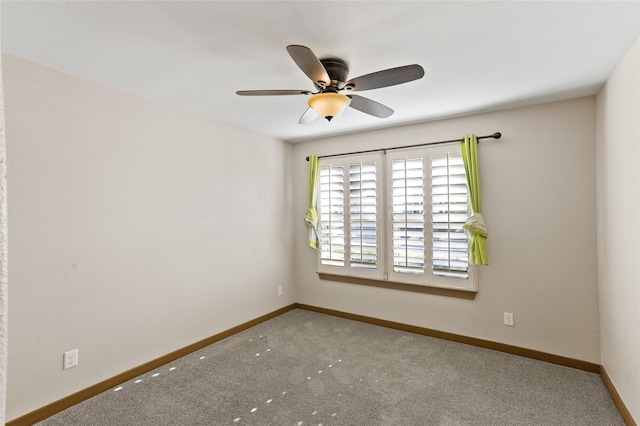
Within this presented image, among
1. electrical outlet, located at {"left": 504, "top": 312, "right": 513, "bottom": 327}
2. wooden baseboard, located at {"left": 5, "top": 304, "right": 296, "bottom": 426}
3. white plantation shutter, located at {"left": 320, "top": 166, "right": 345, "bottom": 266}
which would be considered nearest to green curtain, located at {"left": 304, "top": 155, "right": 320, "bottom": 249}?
white plantation shutter, located at {"left": 320, "top": 166, "right": 345, "bottom": 266}

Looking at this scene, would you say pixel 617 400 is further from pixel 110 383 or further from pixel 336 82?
pixel 110 383

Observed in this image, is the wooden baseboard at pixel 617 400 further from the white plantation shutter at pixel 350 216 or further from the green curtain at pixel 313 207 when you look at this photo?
the green curtain at pixel 313 207

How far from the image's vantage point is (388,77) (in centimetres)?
198

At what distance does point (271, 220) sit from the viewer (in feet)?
14.2

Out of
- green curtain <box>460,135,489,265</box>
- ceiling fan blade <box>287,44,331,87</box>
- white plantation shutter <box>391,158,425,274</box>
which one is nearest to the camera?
ceiling fan blade <box>287,44,331,87</box>

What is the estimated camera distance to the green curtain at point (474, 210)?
127 inches

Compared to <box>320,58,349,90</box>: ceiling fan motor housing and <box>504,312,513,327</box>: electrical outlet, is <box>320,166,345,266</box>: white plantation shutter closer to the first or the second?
<box>504,312,513,327</box>: electrical outlet

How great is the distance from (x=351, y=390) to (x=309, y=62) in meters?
2.33

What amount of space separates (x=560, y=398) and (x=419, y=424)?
3.78 ft

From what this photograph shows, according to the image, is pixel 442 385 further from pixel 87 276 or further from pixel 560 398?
pixel 87 276

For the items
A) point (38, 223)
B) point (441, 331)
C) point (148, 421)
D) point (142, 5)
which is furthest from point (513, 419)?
point (38, 223)

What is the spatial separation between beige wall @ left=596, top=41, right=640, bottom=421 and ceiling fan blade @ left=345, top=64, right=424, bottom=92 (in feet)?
4.33

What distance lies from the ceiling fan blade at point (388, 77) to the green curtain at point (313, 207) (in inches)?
87.3

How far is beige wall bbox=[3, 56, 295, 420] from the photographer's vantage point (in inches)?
87.7
